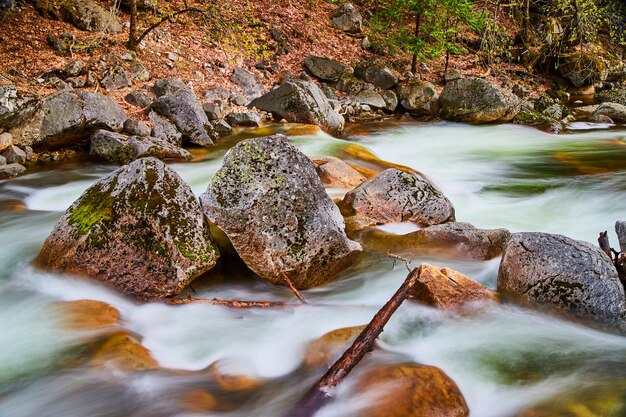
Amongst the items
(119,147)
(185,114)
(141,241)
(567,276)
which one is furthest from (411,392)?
(185,114)

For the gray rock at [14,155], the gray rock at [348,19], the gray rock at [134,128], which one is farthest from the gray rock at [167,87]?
the gray rock at [348,19]

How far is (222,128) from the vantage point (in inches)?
430

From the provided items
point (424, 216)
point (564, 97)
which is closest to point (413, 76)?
point (564, 97)

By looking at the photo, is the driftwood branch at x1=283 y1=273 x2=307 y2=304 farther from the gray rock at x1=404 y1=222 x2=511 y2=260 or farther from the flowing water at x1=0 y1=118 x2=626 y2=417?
the gray rock at x1=404 y1=222 x2=511 y2=260

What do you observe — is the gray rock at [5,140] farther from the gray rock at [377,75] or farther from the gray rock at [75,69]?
the gray rock at [377,75]

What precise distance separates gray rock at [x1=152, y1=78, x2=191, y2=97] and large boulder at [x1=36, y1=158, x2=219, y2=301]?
652 cm

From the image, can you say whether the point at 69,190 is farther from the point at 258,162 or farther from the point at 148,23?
the point at 148,23

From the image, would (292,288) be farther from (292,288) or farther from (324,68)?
(324,68)

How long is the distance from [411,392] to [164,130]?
7.71 meters

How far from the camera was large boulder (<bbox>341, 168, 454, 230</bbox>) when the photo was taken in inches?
249

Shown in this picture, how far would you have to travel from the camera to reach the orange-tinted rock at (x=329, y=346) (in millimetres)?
3879

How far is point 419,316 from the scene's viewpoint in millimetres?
4328

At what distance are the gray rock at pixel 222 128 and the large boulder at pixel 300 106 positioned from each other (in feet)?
4.92

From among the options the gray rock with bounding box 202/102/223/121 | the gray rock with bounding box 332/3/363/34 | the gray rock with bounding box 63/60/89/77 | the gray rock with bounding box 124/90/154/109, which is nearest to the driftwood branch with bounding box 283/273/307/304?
the gray rock with bounding box 124/90/154/109
